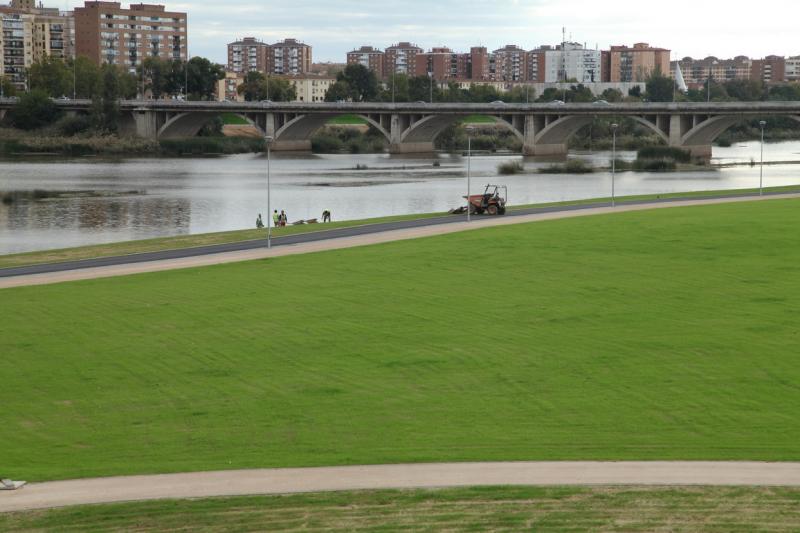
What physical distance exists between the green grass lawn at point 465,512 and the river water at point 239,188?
37.6 m

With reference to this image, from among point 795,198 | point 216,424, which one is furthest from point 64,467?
point 795,198

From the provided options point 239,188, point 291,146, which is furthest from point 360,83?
point 239,188

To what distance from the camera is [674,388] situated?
2373cm

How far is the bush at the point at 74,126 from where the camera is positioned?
146375mm

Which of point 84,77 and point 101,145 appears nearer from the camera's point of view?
point 101,145

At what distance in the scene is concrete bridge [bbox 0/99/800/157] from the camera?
385ft

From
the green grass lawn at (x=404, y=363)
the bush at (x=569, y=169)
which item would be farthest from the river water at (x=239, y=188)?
the green grass lawn at (x=404, y=363)

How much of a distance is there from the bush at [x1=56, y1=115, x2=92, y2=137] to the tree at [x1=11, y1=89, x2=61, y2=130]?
6.87 feet

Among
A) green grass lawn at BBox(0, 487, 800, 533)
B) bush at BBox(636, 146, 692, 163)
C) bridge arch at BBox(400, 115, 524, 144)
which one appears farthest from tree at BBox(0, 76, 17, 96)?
green grass lawn at BBox(0, 487, 800, 533)

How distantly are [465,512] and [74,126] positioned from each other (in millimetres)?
138852

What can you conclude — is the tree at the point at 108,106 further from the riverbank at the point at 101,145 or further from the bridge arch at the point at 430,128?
the bridge arch at the point at 430,128

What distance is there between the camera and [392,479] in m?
17.7

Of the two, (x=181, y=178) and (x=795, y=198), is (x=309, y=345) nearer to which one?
(x=795, y=198)

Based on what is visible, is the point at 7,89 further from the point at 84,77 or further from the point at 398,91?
the point at 398,91
